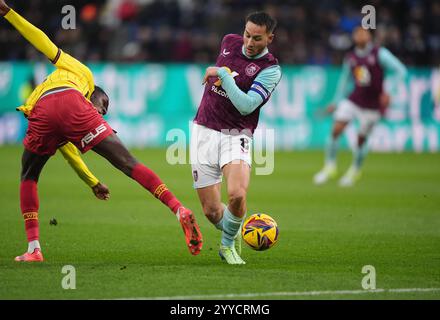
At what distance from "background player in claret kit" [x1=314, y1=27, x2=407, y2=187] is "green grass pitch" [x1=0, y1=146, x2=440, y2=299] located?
58cm

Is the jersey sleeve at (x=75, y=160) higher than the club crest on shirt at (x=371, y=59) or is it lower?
lower

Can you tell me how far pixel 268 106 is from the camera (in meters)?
24.0

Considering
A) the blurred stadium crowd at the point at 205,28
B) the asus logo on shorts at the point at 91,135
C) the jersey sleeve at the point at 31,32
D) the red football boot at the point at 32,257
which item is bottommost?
the red football boot at the point at 32,257

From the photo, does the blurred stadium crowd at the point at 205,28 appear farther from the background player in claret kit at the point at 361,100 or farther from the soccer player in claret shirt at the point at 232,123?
the soccer player in claret shirt at the point at 232,123

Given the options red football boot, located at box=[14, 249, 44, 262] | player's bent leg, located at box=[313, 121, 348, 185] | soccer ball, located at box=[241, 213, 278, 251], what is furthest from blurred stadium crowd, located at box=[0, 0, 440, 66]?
red football boot, located at box=[14, 249, 44, 262]

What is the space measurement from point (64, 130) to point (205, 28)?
1911cm

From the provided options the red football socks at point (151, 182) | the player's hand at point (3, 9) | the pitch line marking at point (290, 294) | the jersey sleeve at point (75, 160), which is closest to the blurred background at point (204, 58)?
the jersey sleeve at point (75, 160)

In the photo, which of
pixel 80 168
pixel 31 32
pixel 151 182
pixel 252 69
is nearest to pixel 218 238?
pixel 80 168

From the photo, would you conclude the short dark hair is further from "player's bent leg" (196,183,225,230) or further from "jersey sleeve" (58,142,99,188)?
"jersey sleeve" (58,142,99,188)

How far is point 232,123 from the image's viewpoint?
349 inches

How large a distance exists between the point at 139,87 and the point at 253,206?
1124cm

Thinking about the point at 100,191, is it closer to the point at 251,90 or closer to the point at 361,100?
the point at 251,90

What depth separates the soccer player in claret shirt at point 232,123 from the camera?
850 cm

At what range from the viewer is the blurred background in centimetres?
2419
